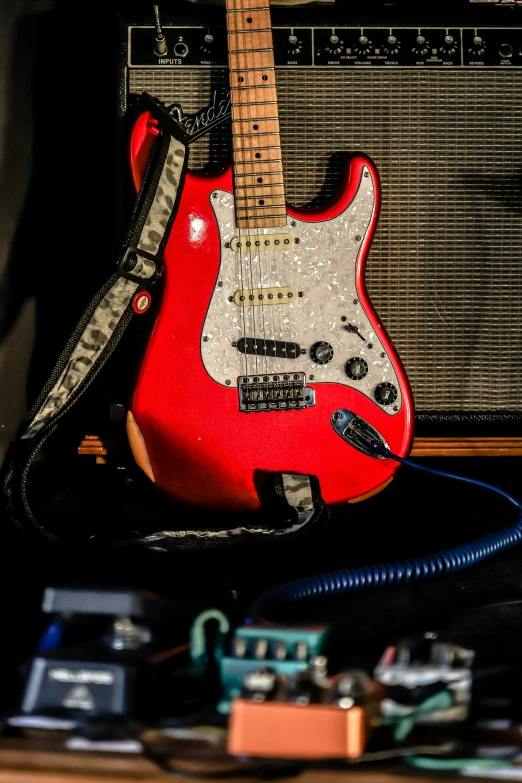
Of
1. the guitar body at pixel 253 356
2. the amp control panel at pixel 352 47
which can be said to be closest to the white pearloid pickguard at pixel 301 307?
the guitar body at pixel 253 356

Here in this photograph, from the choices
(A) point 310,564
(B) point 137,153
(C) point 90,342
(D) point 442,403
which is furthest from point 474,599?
(B) point 137,153

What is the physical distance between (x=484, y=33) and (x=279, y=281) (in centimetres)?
60

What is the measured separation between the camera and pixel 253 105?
4.24ft

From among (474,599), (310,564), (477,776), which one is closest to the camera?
(477,776)

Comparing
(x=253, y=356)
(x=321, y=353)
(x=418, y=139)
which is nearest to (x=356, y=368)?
(x=321, y=353)

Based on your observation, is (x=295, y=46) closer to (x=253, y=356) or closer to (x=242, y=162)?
(x=242, y=162)

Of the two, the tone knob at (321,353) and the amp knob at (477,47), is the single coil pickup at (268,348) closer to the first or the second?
the tone knob at (321,353)

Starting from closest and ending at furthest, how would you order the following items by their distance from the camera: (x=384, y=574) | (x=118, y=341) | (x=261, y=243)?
(x=384, y=574), (x=118, y=341), (x=261, y=243)

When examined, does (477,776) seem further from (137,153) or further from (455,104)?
(455,104)

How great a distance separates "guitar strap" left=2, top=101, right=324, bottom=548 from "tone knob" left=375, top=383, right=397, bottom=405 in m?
0.17

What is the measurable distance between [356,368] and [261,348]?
0.52 feet

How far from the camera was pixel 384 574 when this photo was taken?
95 centimetres

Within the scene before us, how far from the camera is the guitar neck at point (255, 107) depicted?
127 cm

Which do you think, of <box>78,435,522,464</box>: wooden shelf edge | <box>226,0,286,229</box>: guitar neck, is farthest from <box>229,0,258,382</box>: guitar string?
<box>78,435,522,464</box>: wooden shelf edge
